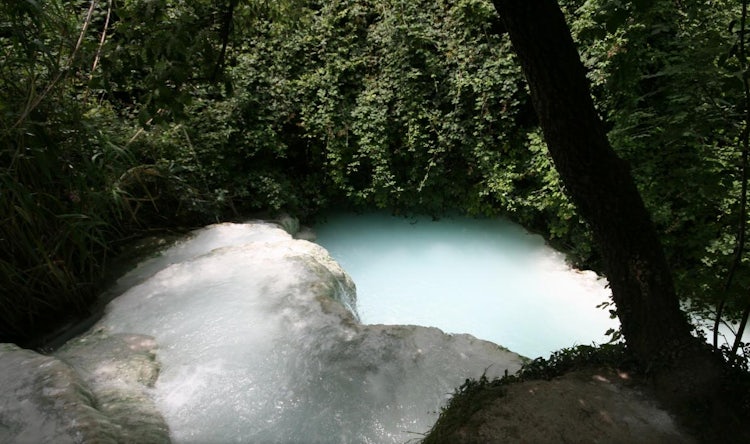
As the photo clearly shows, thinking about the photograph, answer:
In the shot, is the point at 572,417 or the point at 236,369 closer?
the point at 572,417

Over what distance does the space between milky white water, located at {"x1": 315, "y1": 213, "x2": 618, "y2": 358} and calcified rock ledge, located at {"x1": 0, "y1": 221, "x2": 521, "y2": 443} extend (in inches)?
56.3

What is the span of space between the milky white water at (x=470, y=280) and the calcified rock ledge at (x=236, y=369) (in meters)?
1.43

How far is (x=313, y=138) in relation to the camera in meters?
5.71

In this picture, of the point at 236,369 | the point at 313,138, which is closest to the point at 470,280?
the point at 313,138

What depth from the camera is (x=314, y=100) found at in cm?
551

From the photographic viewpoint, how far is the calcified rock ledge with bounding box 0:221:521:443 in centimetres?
187

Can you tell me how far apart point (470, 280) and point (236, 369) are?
2987mm

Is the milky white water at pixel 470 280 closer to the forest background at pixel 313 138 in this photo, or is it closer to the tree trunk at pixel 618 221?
the forest background at pixel 313 138

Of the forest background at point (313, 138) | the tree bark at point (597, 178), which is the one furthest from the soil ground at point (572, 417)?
the forest background at point (313, 138)

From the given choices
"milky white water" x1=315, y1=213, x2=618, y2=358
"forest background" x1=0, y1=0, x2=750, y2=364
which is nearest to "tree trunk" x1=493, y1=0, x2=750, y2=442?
"forest background" x1=0, y1=0, x2=750, y2=364

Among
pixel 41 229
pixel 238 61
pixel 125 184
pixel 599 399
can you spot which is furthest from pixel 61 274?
pixel 238 61

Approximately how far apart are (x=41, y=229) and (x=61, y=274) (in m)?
0.31

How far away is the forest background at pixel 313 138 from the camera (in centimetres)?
281

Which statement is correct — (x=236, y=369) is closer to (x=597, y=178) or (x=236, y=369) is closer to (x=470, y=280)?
(x=597, y=178)
